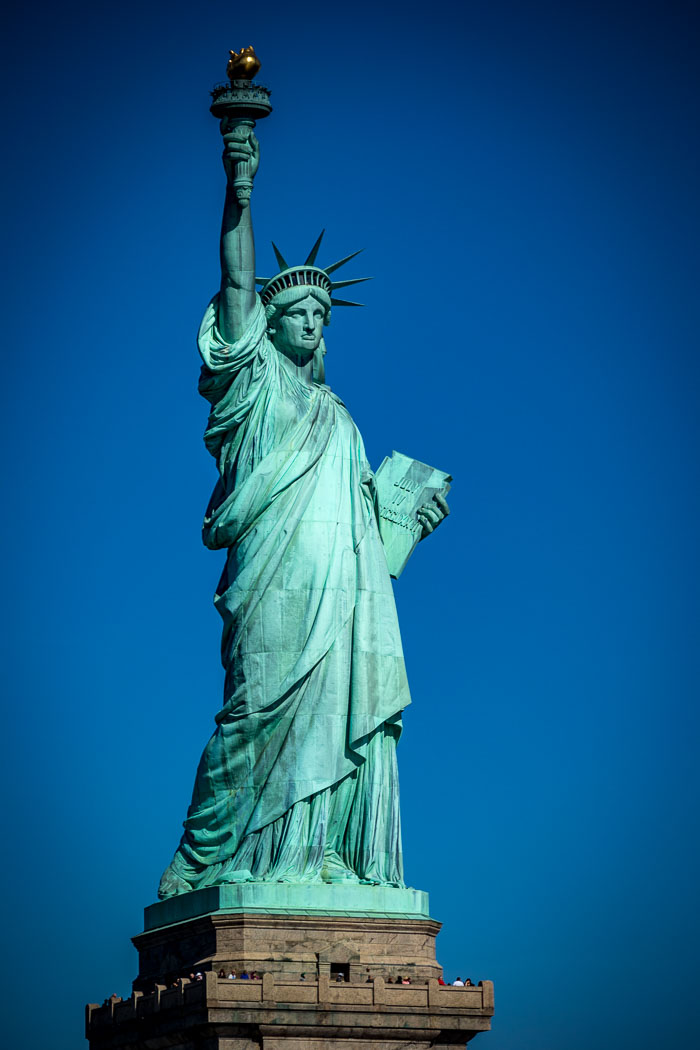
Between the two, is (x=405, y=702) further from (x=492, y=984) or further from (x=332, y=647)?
(x=492, y=984)

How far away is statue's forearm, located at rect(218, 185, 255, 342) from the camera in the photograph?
36938mm

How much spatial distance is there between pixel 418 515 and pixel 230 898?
7.18 m

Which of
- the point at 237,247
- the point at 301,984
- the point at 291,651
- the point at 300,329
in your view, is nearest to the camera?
the point at 301,984

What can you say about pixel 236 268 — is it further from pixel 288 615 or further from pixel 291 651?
pixel 291 651

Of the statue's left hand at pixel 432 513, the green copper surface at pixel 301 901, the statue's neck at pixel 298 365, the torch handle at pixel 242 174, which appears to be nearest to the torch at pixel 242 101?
the torch handle at pixel 242 174

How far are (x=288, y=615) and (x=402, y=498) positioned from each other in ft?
10.5

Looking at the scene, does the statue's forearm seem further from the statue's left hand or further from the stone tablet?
the statue's left hand

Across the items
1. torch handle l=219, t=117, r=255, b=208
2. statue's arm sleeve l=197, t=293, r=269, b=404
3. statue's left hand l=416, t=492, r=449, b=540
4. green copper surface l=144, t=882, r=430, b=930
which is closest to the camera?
green copper surface l=144, t=882, r=430, b=930

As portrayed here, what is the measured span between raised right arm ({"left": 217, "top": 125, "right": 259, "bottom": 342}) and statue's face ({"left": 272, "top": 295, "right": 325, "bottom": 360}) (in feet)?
2.64

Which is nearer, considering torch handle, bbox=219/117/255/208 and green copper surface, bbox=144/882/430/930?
green copper surface, bbox=144/882/430/930

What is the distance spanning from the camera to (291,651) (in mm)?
36375

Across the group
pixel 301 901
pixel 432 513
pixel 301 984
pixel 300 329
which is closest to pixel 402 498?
pixel 432 513

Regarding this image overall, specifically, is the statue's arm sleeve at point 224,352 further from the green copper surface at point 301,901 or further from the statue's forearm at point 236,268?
the green copper surface at point 301,901

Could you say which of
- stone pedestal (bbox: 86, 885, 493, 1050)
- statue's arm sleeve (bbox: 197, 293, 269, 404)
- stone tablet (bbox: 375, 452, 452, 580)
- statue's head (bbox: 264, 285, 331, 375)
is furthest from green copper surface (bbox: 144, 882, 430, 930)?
statue's head (bbox: 264, 285, 331, 375)
